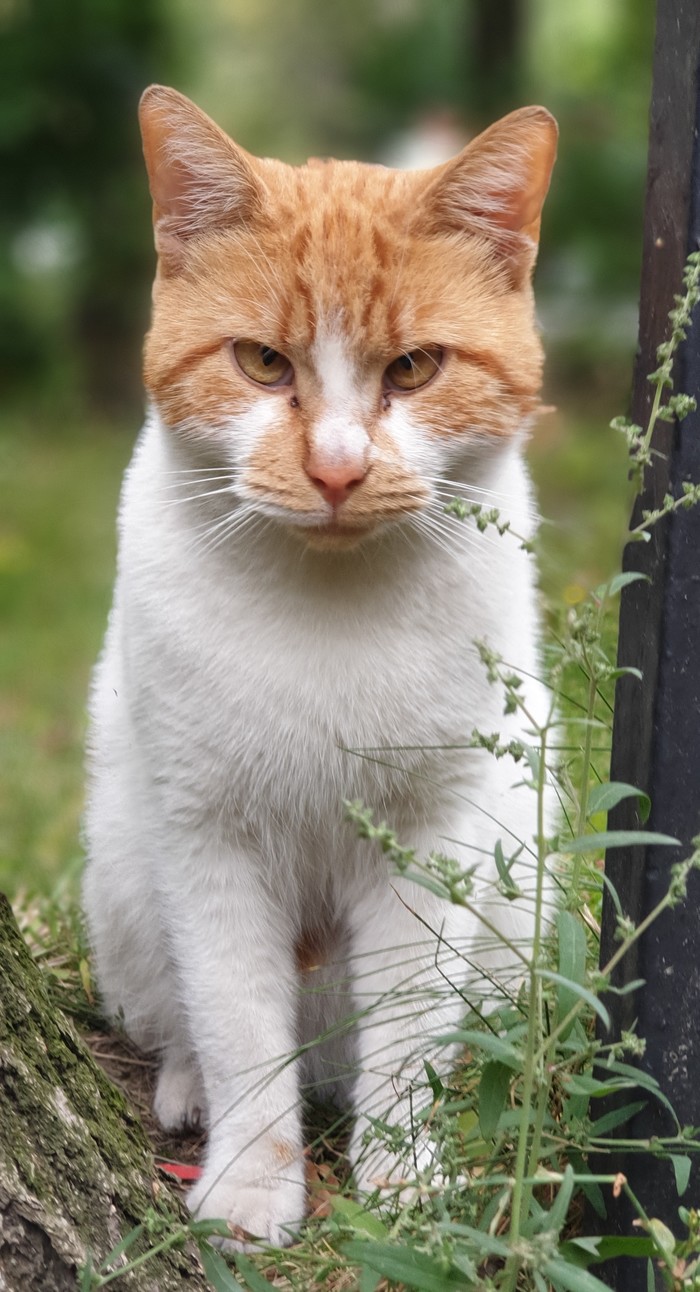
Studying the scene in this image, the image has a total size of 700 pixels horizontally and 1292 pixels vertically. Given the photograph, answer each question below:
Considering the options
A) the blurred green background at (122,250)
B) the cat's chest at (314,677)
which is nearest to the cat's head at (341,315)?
the cat's chest at (314,677)

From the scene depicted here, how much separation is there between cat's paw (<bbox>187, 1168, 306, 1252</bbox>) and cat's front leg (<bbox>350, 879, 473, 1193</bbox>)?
4.0 inches

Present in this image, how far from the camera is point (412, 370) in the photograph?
1.98 metres

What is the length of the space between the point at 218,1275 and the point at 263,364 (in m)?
1.14

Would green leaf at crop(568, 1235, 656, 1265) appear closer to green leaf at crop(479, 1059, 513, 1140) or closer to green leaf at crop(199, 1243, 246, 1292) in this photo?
green leaf at crop(479, 1059, 513, 1140)

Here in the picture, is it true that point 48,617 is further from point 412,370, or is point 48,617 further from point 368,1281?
point 368,1281

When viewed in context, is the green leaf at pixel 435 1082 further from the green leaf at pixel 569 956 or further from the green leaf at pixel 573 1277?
the green leaf at pixel 573 1277

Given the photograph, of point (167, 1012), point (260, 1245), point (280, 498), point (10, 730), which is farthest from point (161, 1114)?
point (10, 730)

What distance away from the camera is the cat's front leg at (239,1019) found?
2084mm

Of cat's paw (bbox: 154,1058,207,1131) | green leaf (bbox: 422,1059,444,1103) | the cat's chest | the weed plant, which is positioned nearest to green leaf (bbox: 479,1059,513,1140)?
the weed plant

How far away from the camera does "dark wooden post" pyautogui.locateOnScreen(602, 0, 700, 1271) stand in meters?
1.55

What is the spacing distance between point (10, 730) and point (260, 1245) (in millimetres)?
3054

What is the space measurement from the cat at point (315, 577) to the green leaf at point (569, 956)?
0.32 metres

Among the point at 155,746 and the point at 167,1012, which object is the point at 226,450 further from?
the point at 167,1012

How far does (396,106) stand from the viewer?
9.09 meters
